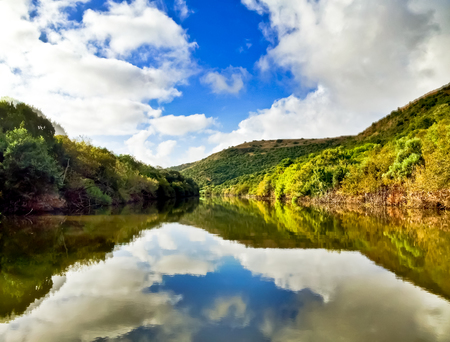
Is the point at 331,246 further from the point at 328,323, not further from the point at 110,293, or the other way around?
the point at 110,293

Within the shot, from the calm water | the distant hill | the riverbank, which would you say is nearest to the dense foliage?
the riverbank

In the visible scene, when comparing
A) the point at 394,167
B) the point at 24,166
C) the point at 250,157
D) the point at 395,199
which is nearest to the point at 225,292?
the point at 24,166

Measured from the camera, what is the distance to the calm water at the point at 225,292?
4.83 m

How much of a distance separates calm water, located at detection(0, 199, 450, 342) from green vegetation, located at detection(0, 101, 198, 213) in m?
14.7

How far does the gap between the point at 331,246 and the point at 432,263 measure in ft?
12.0

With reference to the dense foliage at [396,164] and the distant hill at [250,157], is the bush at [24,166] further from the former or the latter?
the distant hill at [250,157]

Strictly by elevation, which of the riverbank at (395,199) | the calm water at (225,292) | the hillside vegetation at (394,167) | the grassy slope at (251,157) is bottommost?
the calm water at (225,292)

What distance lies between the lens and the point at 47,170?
2589cm

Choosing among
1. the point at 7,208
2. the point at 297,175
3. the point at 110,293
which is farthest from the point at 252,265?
the point at 297,175

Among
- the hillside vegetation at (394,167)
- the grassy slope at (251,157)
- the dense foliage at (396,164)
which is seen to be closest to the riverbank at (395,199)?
the hillside vegetation at (394,167)

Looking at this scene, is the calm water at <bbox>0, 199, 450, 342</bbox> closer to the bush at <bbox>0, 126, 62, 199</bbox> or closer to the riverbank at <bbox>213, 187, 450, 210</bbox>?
the bush at <bbox>0, 126, 62, 199</bbox>

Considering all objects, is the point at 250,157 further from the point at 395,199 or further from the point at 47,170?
the point at 47,170

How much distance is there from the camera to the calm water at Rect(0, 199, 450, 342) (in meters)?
4.83

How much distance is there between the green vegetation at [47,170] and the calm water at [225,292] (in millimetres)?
14729
